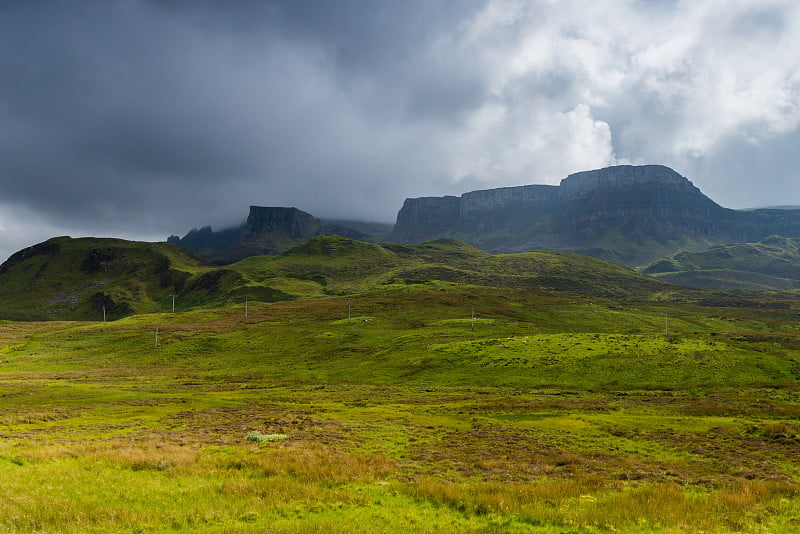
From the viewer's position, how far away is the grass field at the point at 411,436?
15.4 metres

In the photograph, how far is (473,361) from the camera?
90375 mm

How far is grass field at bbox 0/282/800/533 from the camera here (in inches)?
608

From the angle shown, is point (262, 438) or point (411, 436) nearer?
point (262, 438)

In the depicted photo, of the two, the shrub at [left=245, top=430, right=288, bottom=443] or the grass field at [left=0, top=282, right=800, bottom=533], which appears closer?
Result: the grass field at [left=0, top=282, right=800, bottom=533]

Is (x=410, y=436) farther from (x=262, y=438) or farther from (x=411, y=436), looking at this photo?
(x=262, y=438)

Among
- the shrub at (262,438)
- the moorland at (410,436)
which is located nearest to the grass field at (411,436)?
the moorland at (410,436)

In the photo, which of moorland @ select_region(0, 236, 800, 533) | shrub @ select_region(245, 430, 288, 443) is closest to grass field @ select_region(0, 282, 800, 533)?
moorland @ select_region(0, 236, 800, 533)

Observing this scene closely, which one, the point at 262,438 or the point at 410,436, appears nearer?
the point at 262,438

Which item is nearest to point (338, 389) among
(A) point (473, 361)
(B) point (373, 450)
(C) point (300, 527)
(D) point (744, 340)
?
(A) point (473, 361)

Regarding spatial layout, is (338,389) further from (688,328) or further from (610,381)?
(688,328)

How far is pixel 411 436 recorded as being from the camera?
37688mm

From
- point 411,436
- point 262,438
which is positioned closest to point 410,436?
point 411,436

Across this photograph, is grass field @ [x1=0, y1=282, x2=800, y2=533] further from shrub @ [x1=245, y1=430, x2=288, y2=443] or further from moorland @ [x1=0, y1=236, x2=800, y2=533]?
shrub @ [x1=245, y1=430, x2=288, y2=443]

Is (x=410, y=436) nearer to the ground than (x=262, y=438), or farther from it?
nearer to the ground
